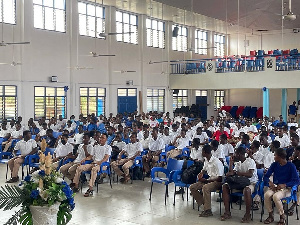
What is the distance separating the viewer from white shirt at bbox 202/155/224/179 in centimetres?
778

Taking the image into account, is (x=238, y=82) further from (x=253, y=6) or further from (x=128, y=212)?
(x=128, y=212)

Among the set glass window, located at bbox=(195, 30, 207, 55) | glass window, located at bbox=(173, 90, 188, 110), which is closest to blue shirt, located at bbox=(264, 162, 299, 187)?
glass window, located at bbox=(173, 90, 188, 110)

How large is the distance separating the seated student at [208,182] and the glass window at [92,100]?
13.1 meters

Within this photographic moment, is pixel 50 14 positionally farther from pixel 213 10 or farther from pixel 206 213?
pixel 206 213

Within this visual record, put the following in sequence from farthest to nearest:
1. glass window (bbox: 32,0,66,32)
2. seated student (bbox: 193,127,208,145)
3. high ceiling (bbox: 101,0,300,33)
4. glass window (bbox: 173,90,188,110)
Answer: glass window (bbox: 173,90,188,110)
high ceiling (bbox: 101,0,300,33)
glass window (bbox: 32,0,66,32)
seated student (bbox: 193,127,208,145)

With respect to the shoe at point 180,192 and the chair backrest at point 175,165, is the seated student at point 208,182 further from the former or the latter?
the shoe at point 180,192

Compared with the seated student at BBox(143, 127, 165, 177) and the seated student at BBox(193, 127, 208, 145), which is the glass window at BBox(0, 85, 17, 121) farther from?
the seated student at BBox(193, 127, 208, 145)

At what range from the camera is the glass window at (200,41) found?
2867 cm

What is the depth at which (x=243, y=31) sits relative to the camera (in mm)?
30219

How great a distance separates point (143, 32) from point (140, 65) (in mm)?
1797

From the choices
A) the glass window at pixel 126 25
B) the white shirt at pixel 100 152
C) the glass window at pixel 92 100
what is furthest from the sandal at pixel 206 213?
the glass window at pixel 126 25

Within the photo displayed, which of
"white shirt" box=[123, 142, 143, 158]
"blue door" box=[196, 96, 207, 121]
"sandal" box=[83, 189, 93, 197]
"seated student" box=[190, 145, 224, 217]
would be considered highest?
"blue door" box=[196, 96, 207, 121]

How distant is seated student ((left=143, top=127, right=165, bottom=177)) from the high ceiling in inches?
332

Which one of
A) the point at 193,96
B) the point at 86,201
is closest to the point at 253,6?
the point at 193,96
